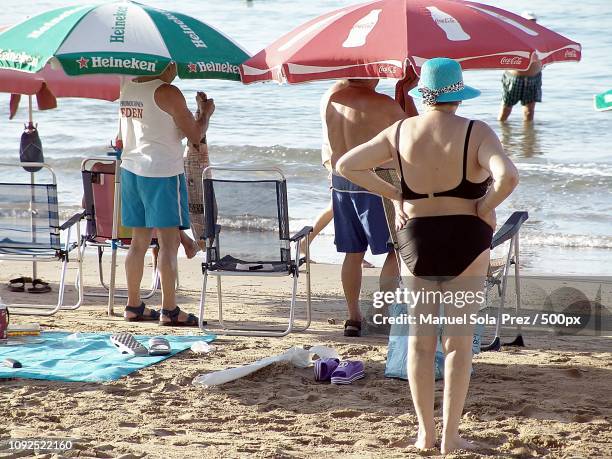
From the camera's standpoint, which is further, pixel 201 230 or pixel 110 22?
pixel 201 230

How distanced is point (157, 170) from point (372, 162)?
2632 millimetres

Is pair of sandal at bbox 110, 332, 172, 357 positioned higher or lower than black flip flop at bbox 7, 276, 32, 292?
lower

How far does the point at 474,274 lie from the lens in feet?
13.5

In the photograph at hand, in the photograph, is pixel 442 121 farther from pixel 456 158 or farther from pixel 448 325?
pixel 448 325

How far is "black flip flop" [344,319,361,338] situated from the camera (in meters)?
6.43

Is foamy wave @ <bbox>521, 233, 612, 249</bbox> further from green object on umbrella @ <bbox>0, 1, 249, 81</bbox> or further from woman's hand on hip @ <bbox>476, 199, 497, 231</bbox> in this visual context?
woman's hand on hip @ <bbox>476, 199, 497, 231</bbox>

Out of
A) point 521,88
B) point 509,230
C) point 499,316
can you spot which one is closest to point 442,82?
point 509,230

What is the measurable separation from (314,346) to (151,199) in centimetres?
148

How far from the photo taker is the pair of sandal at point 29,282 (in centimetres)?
777

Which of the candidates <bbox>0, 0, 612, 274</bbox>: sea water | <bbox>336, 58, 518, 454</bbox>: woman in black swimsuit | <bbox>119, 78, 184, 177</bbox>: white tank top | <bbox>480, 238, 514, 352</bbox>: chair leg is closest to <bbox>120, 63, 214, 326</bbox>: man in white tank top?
<bbox>119, 78, 184, 177</bbox>: white tank top

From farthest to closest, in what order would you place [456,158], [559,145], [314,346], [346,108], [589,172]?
[559,145]
[589,172]
[346,108]
[314,346]
[456,158]

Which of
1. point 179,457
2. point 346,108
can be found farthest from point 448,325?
point 346,108

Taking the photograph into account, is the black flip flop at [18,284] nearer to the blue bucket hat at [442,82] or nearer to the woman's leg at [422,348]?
the woman's leg at [422,348]

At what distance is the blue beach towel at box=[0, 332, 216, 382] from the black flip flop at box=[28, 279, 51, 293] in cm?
148
